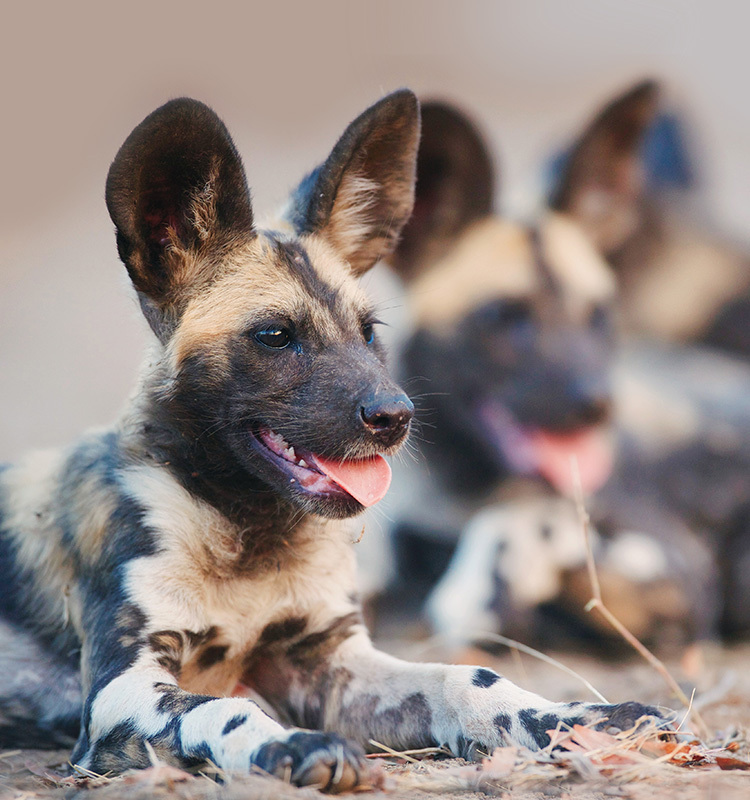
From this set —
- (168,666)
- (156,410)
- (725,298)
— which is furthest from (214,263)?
(725,298)

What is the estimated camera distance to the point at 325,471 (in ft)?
9.18

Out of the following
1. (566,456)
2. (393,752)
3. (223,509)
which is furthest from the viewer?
(566,456)

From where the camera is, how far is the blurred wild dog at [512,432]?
4.95 meters

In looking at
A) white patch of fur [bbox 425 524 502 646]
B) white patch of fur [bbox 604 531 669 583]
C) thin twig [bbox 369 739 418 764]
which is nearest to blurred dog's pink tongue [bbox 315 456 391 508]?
thin twig [bbox 369 739 418 764]

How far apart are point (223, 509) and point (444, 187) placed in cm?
313

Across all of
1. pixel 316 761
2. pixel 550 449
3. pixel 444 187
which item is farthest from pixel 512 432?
pixel 316 761

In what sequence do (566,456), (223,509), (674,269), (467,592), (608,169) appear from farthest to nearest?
(674,269), (608,169), (566,456), (467,592), (223,509)

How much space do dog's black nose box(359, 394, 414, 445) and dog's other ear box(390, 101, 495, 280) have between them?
2898 millimetres

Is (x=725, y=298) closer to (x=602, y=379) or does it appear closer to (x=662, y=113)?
(x=662, y=113)

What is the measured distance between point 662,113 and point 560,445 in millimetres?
4146

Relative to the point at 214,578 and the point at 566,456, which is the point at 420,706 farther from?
the point at 566,456

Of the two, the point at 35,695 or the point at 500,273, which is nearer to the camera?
the point at 35,695

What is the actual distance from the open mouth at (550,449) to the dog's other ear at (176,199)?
2.54 meters

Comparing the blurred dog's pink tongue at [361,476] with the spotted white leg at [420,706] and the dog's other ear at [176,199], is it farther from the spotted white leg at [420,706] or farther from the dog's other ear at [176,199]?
the dog's other ear at [176,199]
